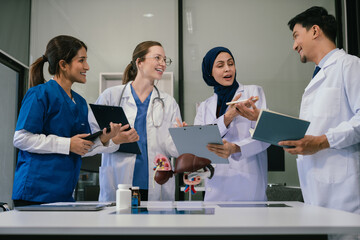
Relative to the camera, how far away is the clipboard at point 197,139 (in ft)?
6.49

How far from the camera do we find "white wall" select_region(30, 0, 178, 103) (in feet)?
16.4

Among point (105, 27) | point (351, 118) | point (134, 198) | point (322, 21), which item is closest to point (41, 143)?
point (134, 198)

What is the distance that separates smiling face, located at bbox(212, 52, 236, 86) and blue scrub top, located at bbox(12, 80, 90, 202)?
0.99 metres

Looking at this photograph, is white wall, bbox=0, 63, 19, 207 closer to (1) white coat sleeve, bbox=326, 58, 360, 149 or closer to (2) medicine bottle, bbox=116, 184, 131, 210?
(2) medicine bottle, bbox=116, 184, 131, 210

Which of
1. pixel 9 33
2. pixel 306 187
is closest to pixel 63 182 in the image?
pixel 306 187

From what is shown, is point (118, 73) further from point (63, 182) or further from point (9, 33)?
point (63, 182)

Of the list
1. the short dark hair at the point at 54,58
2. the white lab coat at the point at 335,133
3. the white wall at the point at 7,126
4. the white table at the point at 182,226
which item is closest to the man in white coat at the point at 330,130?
the white lab coat at the point at 335,133

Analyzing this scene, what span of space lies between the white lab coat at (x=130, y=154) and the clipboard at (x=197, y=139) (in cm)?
45

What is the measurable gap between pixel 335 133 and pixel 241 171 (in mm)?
735

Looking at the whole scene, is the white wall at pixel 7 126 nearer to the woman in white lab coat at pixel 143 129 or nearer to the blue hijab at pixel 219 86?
the woman in white lab coat at pixel 143 129

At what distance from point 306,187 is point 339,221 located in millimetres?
825

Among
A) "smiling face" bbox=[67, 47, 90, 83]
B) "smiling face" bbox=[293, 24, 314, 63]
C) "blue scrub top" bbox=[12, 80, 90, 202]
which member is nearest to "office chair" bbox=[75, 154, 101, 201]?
"smiling face" bbox=[67, 47, 90, 83]

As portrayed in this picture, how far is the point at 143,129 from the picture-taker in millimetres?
2627

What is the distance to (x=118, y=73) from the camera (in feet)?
15.6
